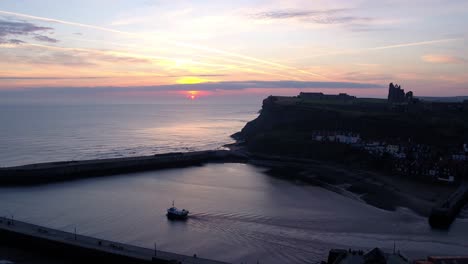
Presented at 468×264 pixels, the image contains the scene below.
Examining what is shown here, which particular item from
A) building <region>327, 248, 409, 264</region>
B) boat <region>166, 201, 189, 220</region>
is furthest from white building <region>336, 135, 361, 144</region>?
building <region>327, 248, 409, 264</region>

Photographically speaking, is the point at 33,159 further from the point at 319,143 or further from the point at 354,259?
the point at 354,259

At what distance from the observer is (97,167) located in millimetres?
41656

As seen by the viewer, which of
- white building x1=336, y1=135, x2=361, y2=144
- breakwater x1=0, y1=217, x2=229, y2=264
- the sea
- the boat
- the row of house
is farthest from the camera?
white building x1=336, y1=135, x2=361, y2=144

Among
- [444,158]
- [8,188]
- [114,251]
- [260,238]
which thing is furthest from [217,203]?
[444,158]

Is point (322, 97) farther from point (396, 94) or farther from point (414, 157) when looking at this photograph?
point (414, 157)

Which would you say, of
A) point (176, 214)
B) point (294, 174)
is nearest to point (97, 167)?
point (294, 174)

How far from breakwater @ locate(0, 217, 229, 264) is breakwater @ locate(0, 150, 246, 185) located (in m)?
15.2

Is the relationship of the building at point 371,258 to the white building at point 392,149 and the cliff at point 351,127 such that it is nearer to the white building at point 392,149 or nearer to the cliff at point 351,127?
the cliff at point 351,127

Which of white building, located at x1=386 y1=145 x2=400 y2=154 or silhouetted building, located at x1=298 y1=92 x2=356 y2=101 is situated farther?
silhouetted building, located at x1=298 y1=92 x2=356 y2=101

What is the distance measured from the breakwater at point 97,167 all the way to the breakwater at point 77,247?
15.2m

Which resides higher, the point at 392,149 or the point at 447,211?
the point at 392,149

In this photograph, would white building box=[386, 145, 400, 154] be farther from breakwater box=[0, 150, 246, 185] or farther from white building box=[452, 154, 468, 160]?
breakwater box=[0, 150, 246, 185]

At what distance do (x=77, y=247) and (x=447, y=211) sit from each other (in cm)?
1956

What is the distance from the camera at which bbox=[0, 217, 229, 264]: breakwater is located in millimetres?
18516
